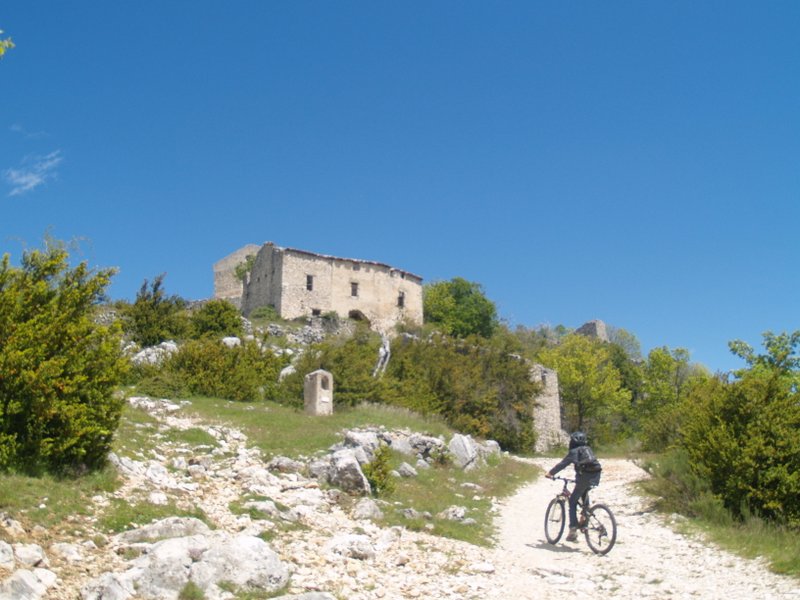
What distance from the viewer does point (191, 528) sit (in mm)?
7691

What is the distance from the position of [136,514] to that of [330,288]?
35936mm

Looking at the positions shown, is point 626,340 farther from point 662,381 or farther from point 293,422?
point 293,422

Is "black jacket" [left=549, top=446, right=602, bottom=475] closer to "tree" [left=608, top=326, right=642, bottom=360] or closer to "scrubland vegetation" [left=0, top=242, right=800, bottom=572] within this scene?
"scrubland vegetation" [left=0, top=242, right=800, bottom=572]

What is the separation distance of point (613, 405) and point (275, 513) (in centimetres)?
3215

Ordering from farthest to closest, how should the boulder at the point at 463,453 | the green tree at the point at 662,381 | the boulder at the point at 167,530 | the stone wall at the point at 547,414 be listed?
the green tree at the point at 662,381
the stone wall at the point at 547,414
the boulder at the point at 463,453
the boulder at the point at 167,530

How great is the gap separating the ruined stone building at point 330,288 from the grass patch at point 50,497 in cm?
3322

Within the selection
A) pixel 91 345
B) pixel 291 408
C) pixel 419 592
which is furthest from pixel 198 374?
pixel 419 592

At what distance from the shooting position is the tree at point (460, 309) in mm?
48750

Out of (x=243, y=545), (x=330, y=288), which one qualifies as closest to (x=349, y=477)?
(x=243, y=545)

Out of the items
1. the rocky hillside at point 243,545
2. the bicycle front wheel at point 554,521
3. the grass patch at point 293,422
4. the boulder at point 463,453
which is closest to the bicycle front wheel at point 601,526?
the bicycle front wheel at point 554,521

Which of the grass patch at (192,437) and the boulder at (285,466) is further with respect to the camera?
the grass patch at (192,437)

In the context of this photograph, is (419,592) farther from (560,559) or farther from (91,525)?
(91,525)

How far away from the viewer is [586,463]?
9773mm

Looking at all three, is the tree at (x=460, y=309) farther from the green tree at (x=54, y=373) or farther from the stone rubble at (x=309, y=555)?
the green tree at (x=54, y=373)
